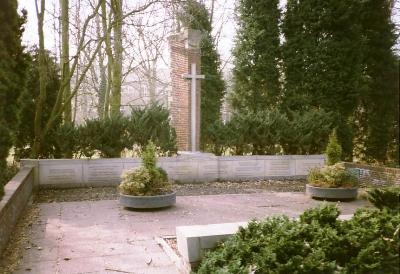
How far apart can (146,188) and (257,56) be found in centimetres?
869

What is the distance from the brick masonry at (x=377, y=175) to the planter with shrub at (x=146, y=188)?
5.63 meters

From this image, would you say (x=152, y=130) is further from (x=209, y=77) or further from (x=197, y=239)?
(x=197, y=239)

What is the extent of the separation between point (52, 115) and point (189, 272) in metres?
8.18

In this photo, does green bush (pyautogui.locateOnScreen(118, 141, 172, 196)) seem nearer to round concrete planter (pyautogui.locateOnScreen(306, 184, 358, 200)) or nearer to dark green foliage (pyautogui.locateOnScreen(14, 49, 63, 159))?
round concrete planter (pyautogui.locateOnScreen(306, 184, 358, 200))

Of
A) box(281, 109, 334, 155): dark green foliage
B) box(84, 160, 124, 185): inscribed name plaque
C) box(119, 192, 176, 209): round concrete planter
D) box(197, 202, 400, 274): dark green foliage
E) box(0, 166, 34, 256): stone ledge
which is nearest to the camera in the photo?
box(197, 202, 400, 274): dark green foliage

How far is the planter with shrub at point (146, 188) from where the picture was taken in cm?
795

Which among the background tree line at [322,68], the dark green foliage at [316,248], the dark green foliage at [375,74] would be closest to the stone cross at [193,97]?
the background tree line at [322,68]

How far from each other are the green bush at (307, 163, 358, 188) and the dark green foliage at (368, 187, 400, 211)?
519 cm

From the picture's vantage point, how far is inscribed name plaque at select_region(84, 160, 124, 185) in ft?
36.0

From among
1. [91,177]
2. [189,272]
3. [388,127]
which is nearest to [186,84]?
[91,177]

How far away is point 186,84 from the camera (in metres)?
12.4

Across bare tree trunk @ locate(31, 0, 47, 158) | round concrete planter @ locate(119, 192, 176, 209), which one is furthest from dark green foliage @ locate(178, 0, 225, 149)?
round concrete planter @ locate(119, 192, 176, 209)

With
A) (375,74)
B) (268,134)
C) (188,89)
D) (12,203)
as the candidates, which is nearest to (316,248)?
(12,203)

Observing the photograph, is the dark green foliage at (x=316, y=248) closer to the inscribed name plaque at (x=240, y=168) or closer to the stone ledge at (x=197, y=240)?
the stone ledge at (x=197, y=240)
